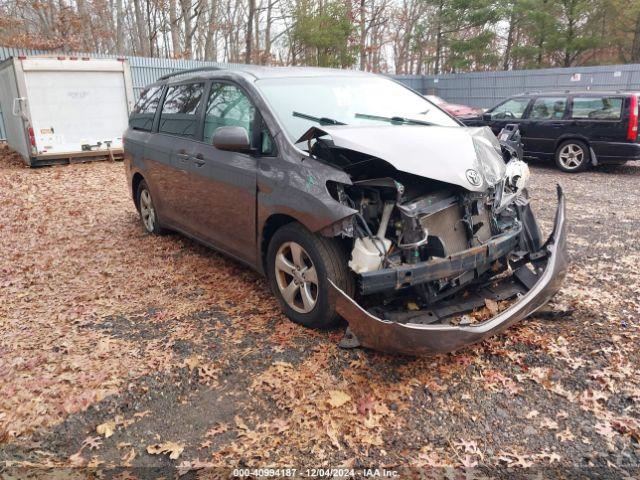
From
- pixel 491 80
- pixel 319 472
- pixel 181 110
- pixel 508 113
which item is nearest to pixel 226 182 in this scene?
pixel 181 110

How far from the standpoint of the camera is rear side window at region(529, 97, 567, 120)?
34.0 ft

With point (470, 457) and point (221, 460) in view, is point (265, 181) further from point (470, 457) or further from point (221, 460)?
point (470, 457)

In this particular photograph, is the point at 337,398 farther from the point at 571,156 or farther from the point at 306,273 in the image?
the point at 571,156

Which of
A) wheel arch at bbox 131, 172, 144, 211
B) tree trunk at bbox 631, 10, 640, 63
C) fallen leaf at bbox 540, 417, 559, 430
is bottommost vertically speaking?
fallen leaf at bbox 540, 417, 559, 430

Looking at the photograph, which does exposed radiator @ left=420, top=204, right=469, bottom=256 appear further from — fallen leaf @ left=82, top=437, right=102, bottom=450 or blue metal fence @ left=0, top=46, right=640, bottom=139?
blue metal fence @ left=0, top=46, right=640, bottom=139

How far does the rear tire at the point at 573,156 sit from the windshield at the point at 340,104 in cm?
675

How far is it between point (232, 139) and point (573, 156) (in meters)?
8.91

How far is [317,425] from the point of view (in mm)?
2746

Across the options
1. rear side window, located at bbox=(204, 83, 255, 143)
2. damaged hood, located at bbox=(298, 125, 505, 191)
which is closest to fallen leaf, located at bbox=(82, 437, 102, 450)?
damaged hood, located at bbox=(298, 125, 505, 191)

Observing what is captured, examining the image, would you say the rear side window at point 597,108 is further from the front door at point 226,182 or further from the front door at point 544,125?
the front door at point 226,182

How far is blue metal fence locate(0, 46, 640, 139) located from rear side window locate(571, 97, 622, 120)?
1045cm

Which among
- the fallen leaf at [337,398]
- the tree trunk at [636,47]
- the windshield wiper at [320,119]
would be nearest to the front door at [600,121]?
the windshield wiper at [320,119]

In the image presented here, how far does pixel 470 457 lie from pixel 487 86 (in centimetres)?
2259

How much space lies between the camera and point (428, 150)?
3.37 meters
